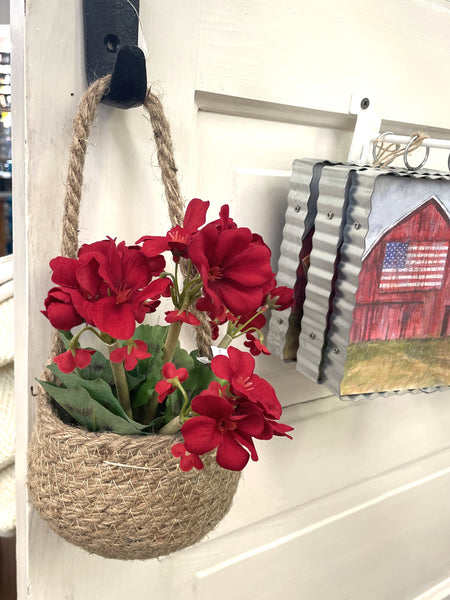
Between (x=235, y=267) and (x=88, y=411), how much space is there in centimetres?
18

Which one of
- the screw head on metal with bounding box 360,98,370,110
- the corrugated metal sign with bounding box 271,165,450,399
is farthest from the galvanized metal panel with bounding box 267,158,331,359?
the screw head on metal with bounding box 360,98,370,110

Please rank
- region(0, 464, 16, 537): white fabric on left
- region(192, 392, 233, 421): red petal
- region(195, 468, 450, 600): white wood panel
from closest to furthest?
region(192, 392, 233, 421): red petal → region(0, 464, 16, 537): white fabric on left → region(195, 468, 450, 600): white wood panel

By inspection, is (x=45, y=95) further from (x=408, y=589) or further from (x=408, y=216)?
(x=408, y=589)

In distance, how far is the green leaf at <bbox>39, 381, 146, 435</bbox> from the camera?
44 cm

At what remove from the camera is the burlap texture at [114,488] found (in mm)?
433

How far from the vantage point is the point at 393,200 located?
1.87 ft

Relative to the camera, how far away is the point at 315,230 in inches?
24.4

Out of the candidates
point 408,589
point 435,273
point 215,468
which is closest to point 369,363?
point 435,273

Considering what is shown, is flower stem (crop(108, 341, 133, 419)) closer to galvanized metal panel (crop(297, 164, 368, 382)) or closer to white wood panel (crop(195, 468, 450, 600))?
galvanized metal panel (crop(297, 164, 368, 382))

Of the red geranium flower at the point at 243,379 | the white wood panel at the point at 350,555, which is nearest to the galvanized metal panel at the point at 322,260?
the red geranium flower at the point at 243,379

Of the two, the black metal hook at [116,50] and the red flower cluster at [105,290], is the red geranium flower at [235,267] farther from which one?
the black metal hook at [116,50]

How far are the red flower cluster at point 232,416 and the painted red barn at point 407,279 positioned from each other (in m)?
0.24

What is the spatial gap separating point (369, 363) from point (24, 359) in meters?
0.38

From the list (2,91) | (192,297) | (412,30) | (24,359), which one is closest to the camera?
(192,297)
